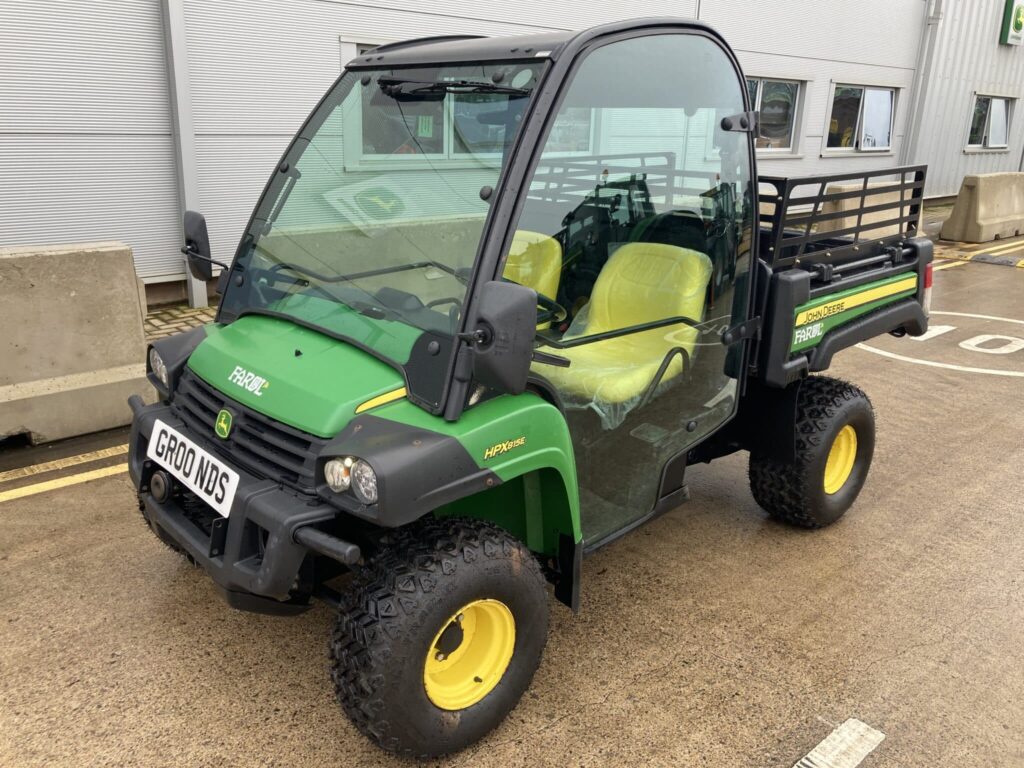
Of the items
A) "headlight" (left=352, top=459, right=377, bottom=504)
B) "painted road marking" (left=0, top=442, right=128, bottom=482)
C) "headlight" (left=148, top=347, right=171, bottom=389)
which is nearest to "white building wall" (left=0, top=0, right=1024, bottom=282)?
"painted road marking" (left=0, top=442, right=128, bottom=482)

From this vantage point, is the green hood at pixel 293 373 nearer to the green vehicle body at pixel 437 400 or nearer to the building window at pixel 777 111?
the green vehicle body at pixel 437 400

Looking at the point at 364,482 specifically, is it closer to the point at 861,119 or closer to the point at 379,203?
the point at 379,203

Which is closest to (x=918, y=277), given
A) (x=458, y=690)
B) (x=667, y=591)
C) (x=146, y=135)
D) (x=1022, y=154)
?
(x=667, y=591)

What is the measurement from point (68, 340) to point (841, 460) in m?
4.12

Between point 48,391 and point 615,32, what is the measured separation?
3.63 metres

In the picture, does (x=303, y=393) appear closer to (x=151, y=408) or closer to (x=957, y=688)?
(x=151, y=408)

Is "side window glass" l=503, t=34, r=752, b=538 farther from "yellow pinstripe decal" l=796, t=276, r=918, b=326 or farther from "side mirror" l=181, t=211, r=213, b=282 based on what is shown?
"side mirror" l=181, t=211, r=213, b=282

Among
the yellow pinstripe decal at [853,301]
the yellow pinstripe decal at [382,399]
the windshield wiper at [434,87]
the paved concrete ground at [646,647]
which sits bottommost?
the paved concrete ground at [646,647]

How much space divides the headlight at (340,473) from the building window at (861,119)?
13.2 metres

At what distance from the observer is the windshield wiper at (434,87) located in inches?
102

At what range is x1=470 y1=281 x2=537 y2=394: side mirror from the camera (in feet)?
7.10

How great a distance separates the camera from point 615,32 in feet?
8.69

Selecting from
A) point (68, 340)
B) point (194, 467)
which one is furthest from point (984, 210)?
point (194, 467)

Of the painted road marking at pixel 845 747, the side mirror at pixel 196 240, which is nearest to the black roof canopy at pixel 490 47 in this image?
the side mirror at pixel 196 240
